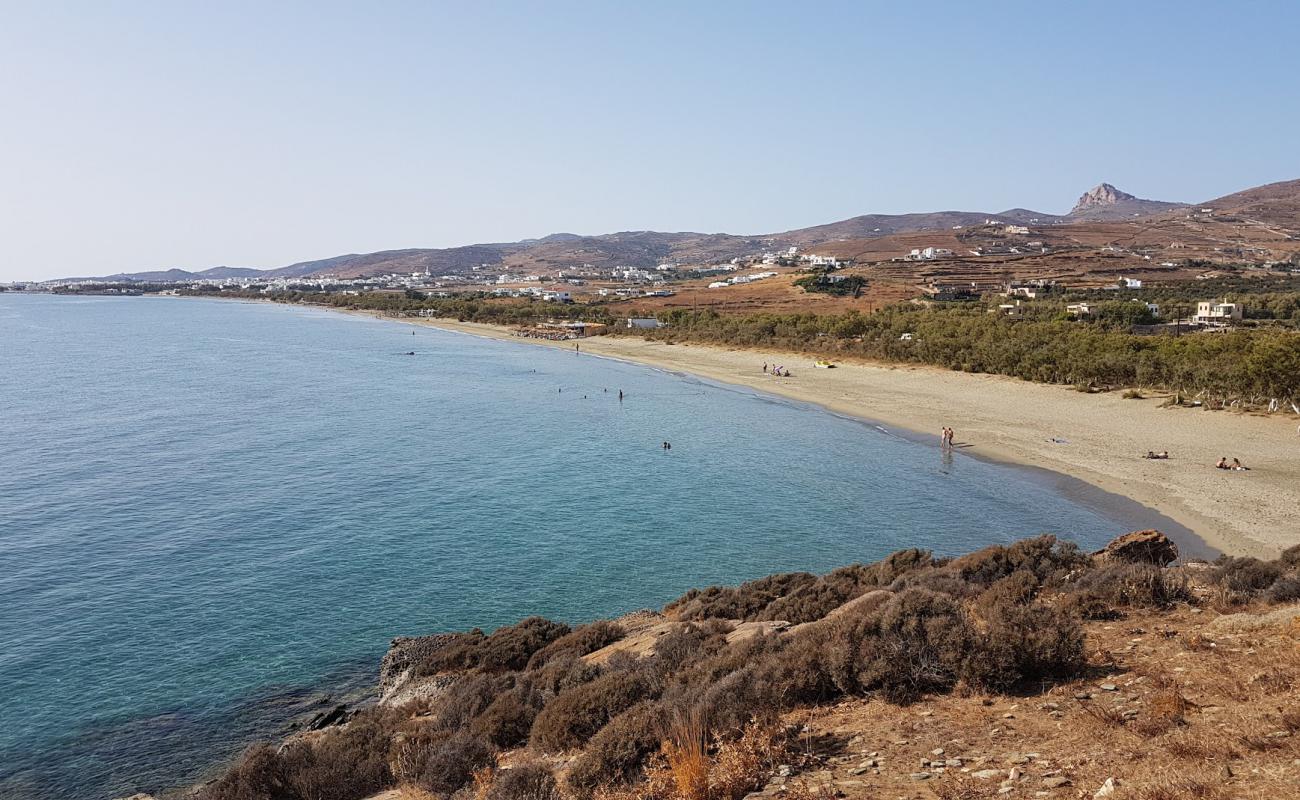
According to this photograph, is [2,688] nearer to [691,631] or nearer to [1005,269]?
[691,631]

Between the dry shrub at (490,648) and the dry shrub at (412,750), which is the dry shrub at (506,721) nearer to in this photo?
the dry shrub at (412,750)

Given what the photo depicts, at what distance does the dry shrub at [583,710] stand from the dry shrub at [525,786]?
160cm

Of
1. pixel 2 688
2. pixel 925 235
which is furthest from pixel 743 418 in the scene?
pixel 925 235

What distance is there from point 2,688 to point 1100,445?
39.7 m

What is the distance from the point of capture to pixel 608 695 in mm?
10234

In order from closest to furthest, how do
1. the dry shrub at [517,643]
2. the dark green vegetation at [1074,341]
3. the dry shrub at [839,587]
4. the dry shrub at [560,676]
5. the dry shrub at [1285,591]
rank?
the dry shrub at [1285,591] → the dry shrub at [560,676] → the dry shrub at [839,587] → the dry shrub at [517,643] → the dark green vegetation at [1074,341]

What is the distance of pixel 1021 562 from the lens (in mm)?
15195

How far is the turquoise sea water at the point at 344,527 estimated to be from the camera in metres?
16.2

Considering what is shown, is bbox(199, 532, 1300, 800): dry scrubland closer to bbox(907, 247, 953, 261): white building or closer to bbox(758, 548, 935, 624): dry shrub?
bbox(758, 548, 935, 624): dry shrub

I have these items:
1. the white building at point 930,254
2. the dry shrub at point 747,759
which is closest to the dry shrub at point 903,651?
the dry shrub at point 747,759

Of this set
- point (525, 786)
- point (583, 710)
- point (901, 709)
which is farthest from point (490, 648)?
point (901, 709)

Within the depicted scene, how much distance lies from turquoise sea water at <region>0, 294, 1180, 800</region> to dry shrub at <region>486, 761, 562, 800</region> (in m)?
8.70

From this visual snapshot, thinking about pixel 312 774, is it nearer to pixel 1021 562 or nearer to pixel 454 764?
pixel 454 764

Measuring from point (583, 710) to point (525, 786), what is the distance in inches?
92.6
